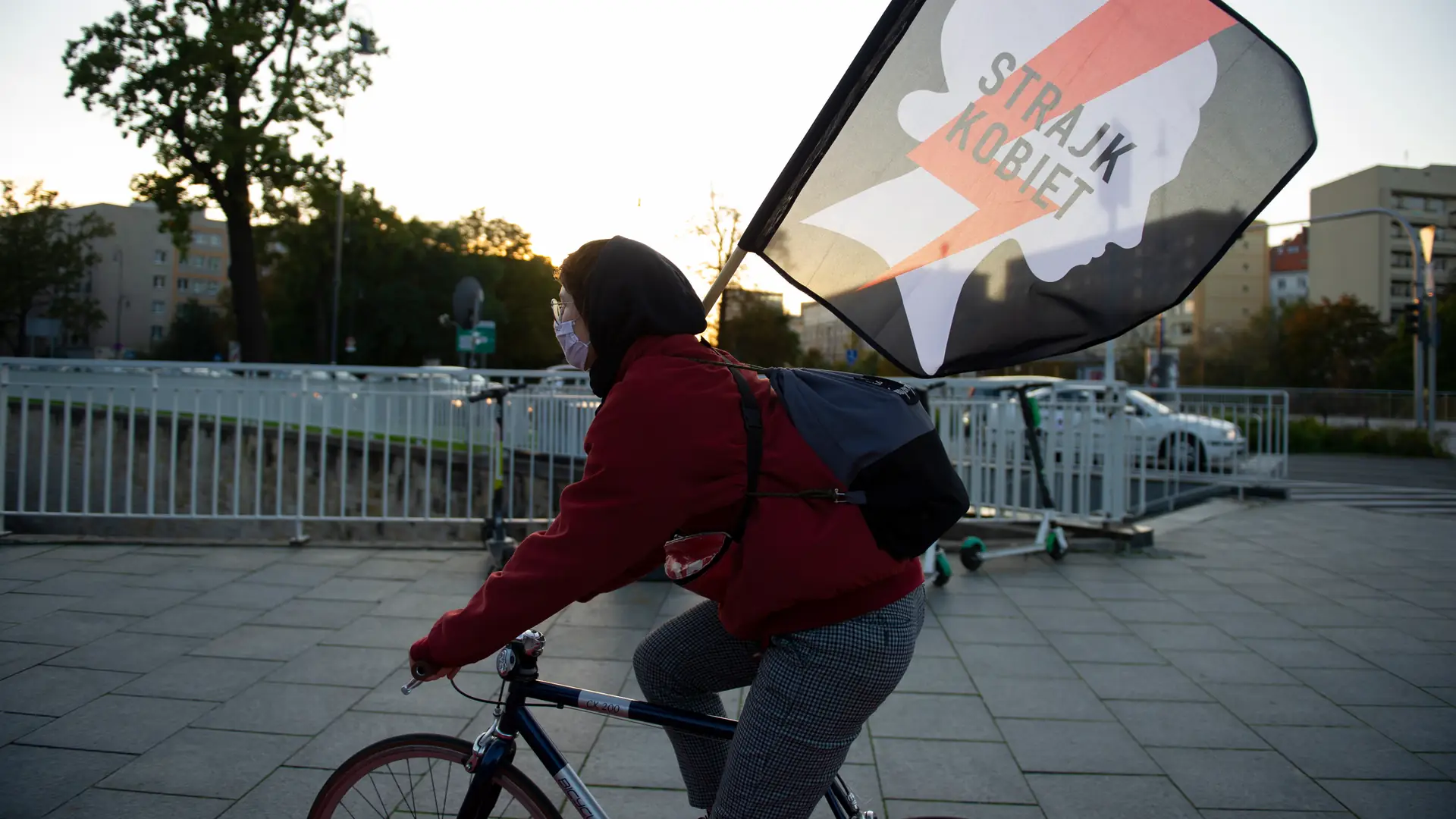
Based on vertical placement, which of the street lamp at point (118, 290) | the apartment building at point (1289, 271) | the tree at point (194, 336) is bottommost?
the tree at point (194, 336)

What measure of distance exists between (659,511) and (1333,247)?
8446 cm

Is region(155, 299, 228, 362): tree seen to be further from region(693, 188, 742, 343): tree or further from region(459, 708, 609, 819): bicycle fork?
region(459, 708, 609, 819): bicycle fork

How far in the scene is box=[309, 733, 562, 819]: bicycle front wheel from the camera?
6.85ft

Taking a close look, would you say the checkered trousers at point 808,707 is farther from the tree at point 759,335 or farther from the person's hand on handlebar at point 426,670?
the tree at point 759,335

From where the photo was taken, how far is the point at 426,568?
7020mm

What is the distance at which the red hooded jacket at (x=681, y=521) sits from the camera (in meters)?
1.80

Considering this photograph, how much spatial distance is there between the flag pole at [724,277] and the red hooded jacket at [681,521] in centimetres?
27

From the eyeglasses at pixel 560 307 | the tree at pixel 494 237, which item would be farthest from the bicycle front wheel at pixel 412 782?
the tree at pixel 494 237

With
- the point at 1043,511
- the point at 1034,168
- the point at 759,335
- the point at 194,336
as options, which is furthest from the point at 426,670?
the point at 194,336

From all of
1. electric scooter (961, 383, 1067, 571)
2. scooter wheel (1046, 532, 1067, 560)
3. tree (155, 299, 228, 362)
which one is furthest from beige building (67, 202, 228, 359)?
scooter wheel (1046, 532, 1067, 560)

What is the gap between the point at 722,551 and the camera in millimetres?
1938

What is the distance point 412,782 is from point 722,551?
86 centimetres

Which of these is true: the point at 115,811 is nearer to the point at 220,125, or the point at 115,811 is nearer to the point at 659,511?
the point at 659,511

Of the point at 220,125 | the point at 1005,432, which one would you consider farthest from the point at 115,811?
the point at 220,125
